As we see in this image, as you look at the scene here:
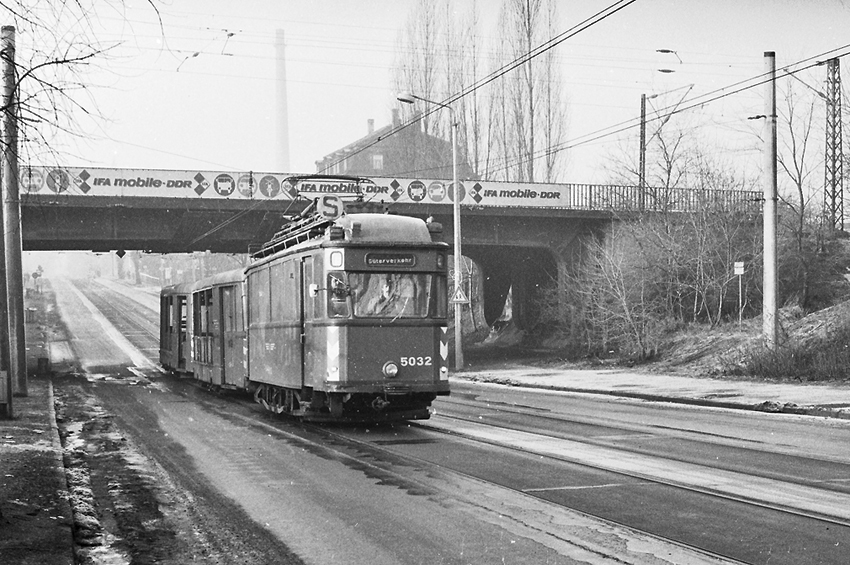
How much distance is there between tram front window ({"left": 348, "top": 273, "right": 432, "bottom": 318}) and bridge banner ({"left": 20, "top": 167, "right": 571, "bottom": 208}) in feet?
49.0

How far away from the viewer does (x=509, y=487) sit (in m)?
10.6

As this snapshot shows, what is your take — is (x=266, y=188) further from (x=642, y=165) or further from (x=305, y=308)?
(x=305, y=308)

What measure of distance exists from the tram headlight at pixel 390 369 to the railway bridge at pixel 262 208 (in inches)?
643

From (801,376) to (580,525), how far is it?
1766 centimetres

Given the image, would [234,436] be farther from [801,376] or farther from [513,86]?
[513,86]

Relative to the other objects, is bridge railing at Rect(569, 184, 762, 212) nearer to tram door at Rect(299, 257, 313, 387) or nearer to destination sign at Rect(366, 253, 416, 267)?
destination sign at Rect(366, 253, 416, 267)

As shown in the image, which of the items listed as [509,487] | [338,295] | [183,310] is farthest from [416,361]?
[183,310]

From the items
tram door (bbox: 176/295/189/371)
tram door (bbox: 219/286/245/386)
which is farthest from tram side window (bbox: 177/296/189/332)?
tram door (bbox: 219/286/245/386)

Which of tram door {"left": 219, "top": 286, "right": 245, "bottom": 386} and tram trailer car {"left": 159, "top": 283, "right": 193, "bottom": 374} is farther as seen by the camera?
tram trailer car {"left": 159, "top": 283, "right": 193, "bottom": 374}

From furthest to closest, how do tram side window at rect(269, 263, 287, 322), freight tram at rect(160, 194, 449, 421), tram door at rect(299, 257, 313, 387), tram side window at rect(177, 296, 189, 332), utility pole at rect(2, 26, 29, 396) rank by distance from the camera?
tram side window at rect(177, 296, 189, 332) < utility pole at rect(2, 26, 29, 396) < tram side window at rect(269, 263, 287, 322) < tram door at rect(299, 257, 313, 387) < freight tram at rect(160, 194, 449, 421)

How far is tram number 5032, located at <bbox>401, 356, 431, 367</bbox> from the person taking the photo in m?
16.5

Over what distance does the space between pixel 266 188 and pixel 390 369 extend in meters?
21.7

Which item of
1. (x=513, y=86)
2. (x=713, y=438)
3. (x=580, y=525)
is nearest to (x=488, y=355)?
(x=513, y=86)

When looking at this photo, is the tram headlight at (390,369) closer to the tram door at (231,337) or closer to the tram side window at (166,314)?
the tram door at (231,337)
